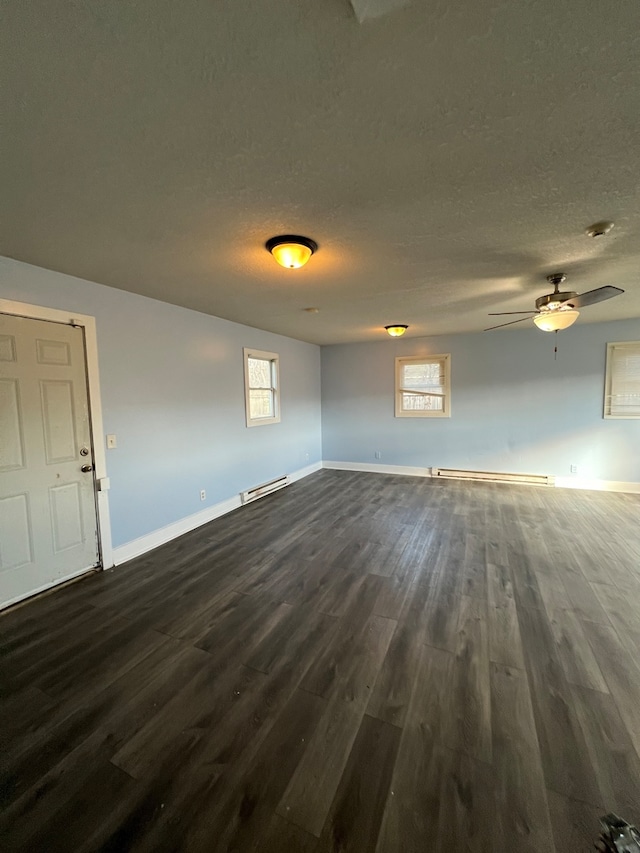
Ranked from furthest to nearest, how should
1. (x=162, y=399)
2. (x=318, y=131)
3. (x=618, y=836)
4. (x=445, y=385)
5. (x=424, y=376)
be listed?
1. (x=424, y=376)
2. (x=445, y=385)
3. (x=162, y=399)
4. (x=318, y=131)
5. (x=618, y=836)

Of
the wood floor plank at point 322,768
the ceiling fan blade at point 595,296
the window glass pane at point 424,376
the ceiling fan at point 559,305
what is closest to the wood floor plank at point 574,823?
the wood floor plank at point 322,768

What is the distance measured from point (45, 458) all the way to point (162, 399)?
119 cm

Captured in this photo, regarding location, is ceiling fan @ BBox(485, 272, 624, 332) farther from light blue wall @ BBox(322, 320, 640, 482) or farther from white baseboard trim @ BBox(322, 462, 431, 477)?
white baseboard trim @ BBox(322, 462, 431, 477)

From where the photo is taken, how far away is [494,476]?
580 cm

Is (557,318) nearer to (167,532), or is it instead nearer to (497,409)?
(497,409)

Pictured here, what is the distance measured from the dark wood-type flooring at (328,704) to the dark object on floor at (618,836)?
4cm

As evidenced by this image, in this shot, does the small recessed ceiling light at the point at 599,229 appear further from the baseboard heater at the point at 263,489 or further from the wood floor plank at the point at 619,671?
the baseboard heater at the point at 263,489

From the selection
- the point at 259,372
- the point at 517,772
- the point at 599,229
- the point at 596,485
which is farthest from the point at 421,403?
the point at 517,772

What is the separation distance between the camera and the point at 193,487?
400 centimetres

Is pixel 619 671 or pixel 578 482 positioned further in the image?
pixel 578 482

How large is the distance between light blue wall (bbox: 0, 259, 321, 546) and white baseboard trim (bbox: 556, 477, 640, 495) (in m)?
4.86

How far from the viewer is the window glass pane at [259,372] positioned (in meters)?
5.12

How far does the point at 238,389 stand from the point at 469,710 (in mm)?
4096

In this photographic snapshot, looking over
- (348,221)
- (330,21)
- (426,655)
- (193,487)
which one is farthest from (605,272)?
(193,487)
